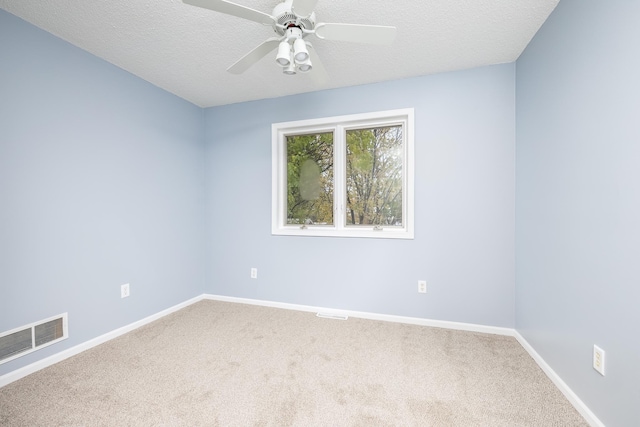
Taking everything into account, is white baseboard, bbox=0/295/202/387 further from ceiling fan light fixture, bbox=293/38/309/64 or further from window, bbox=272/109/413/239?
ceiling fan light fixture, bbox=293/38/309/64

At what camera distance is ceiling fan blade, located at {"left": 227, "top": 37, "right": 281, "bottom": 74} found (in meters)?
1.55

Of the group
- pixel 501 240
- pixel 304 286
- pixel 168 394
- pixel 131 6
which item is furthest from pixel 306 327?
pixel 131 6

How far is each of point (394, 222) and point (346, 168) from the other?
79 cm

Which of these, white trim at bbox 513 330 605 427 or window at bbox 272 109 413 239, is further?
window at bbox 272 109 413 239

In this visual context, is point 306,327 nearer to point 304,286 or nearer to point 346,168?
point 304,286

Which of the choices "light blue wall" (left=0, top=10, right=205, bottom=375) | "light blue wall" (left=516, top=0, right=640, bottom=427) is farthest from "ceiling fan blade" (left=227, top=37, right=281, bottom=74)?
"light blue wall" (left=516, top=0, right=640, bottom=427)

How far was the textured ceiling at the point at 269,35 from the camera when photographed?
166 centimetres

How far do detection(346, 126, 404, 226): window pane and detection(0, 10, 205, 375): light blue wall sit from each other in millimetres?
1981

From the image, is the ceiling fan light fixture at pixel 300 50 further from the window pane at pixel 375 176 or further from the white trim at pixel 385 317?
the white trim at pixel 385 317

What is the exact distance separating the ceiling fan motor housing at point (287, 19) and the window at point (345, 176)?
134 cm

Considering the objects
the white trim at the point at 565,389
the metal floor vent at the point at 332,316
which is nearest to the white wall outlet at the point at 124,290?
the metal floor vent at the point at 332,316

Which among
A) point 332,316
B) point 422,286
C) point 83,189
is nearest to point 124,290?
point 83,189

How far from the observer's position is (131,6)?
1651mm

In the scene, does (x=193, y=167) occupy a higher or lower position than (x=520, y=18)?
lower
